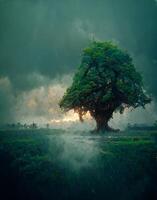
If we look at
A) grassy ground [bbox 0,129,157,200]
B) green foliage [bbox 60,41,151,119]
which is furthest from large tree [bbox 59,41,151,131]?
grassy ground [bbox 0,129,157,200]

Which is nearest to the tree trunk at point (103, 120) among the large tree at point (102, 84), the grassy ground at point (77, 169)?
the large tree at point (102, 84)

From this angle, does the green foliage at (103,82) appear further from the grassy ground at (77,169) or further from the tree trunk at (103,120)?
the grassy ground at (77,169)

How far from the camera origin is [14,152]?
120 feet

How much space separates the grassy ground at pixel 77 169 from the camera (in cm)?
3359

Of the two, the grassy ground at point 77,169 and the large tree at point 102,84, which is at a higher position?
the large tree at point 102,84

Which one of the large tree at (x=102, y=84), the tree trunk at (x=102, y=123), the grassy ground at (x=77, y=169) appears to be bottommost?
the grassy ground at (x=77, y=169)

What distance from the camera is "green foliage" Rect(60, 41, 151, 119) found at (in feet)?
170

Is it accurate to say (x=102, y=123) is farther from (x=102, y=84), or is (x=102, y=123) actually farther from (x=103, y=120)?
(x=102, y=84)

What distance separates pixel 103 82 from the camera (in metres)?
51.9

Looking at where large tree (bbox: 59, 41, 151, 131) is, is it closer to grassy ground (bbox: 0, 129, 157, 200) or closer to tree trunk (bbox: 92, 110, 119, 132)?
tree trunk (bbox: 92, 110, 119, 132)

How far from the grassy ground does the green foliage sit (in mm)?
12239

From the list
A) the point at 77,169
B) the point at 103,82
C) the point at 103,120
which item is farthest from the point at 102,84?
the point at 77,169

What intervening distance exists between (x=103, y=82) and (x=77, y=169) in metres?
19.5

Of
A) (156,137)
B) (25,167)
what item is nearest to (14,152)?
(25,167)
